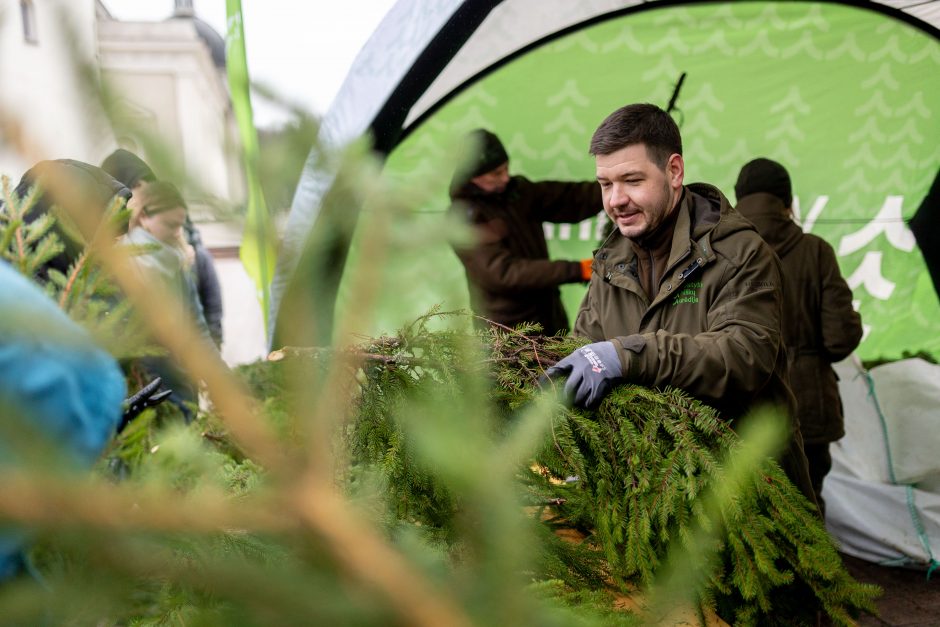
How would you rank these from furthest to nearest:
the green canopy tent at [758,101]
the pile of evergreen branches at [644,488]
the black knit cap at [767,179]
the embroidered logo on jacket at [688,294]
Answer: the green canopy tent at [758,101] → the black knit cap at [767,179] → the embroidered logo on jacket at [688,294] → the pile of evergreen branches at [644,488]

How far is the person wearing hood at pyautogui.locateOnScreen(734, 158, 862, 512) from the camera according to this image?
3023 millimetres

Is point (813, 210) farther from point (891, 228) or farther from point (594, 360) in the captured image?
point (594, 360)

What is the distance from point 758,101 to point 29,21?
463cm

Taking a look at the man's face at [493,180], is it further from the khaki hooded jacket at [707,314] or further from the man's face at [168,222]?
the man's face at [168,222]

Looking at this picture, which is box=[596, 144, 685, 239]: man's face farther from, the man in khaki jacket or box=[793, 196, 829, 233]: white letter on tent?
box=[793, 196, 829, 233]: white letter on tent

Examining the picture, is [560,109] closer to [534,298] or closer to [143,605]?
[534,298]

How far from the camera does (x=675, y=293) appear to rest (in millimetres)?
1870

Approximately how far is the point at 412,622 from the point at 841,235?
4.85 meters

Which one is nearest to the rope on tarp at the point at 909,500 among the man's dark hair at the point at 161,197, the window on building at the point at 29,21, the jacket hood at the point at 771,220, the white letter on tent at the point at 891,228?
the white letter on tent at the point at 891,228

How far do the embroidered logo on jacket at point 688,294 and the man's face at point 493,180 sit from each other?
5.87 ft

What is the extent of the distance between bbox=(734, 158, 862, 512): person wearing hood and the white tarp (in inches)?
32.5

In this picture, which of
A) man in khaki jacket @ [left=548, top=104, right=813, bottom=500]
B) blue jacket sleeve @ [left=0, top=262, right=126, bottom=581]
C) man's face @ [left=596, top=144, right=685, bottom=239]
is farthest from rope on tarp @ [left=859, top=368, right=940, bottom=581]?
blue jacket sleeve @ [left=0, top=262, right=126, bottom=581]

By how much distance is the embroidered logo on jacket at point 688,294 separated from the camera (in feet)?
6.05

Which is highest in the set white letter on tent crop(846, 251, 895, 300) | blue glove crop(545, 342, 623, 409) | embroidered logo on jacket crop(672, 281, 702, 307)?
embroidered logo on jacket crop(672, 281, 702, 307)
